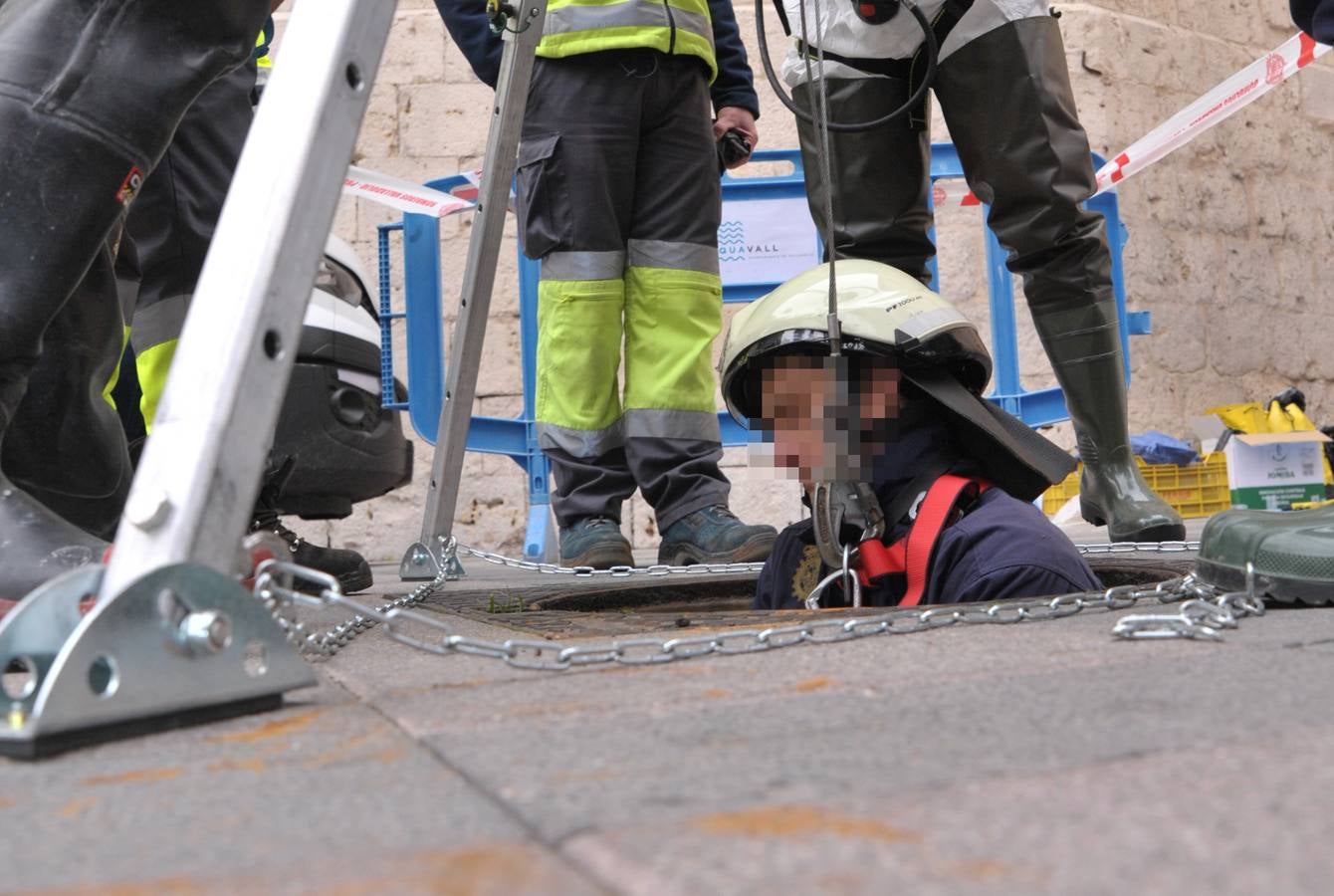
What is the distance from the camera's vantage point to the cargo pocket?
111 inches

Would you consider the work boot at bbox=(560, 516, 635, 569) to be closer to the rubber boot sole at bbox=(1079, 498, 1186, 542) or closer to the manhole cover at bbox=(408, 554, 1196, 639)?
the manhole cover at bbox=(408, 554, 1196, 639)

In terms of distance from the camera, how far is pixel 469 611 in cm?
191

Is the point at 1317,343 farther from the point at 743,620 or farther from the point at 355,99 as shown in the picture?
the point at 355,99

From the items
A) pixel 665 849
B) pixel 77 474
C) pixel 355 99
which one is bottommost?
pixel 665 849

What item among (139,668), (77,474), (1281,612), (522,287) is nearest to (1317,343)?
(522,287)

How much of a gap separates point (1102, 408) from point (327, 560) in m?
1.57

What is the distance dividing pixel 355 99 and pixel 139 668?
464 millimetres

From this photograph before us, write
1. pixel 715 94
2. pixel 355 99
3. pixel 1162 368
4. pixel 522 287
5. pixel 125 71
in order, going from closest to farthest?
pixel 355 99 → pixel 125 71 → pixel 715 94 → pixel 522 287 → pixel 1162 368

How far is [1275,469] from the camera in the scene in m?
5.54

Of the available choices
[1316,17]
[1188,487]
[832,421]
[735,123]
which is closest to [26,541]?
[832,421]

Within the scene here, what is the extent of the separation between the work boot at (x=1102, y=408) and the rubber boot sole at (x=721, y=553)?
637 mm

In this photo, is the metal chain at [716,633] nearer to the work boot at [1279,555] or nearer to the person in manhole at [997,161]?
the work boot at [1279,555]

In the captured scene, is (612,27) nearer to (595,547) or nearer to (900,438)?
(595,547)

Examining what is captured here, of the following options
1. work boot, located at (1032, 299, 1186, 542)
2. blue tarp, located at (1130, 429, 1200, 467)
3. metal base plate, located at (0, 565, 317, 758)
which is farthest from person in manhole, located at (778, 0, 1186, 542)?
blue tarp, located at (1130, 429, 1200, 467)
